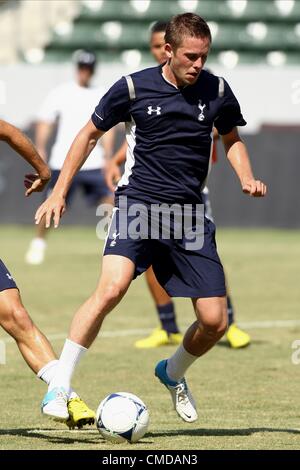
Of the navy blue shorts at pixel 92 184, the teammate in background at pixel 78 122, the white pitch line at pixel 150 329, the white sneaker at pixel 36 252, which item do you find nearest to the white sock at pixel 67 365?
the white pitch line at pixel 150 329

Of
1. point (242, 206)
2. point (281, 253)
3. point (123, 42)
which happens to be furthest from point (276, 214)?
point (123, 42)

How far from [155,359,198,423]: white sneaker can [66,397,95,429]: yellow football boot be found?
0.88 meters

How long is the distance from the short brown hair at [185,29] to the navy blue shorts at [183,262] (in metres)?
0.96

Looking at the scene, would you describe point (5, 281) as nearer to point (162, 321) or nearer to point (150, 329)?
point (162, 321)

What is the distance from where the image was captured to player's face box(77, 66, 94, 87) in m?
15.0

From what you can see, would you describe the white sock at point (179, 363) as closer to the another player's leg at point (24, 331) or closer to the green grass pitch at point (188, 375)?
the green grass pitch at point (188, 375)

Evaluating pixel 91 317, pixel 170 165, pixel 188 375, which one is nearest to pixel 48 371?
pixel 91 317

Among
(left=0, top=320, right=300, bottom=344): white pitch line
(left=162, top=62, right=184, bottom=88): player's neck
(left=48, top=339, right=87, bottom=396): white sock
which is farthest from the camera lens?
(left=0, top=320, right=300, bottom=344): white pitch line

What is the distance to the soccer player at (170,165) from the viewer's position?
21.9ft

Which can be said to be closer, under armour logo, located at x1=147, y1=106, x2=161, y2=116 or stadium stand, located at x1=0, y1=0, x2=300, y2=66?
under armour logo, located at x1=147, y1=106, x2=161, y2=116

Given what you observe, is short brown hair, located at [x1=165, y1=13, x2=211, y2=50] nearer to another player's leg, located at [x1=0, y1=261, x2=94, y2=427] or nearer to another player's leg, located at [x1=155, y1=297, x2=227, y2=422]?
another player's leg, located at [x1=155, y1=297, x2=227, y2=422]

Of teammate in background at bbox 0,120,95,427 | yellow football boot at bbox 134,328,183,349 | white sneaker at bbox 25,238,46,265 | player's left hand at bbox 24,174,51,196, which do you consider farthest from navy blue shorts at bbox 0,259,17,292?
A: white sneaker at bbox 25,238,46,265

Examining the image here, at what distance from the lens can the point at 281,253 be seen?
18359mm

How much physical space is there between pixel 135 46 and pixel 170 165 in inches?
835
